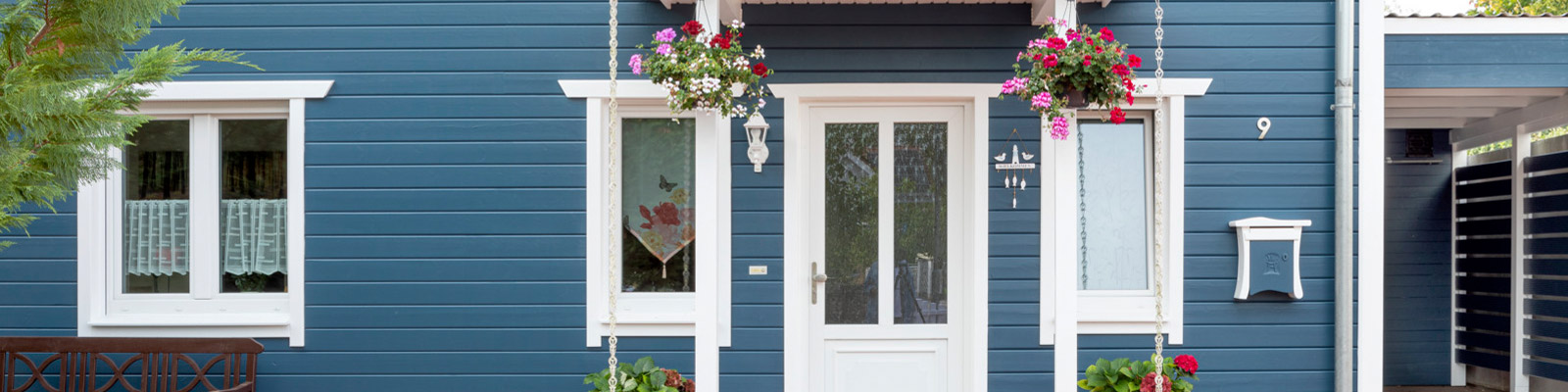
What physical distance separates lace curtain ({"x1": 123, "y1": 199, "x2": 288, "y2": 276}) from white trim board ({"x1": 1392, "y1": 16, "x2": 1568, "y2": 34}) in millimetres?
5167

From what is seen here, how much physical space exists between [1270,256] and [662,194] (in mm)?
2717

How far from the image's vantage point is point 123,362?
467cm

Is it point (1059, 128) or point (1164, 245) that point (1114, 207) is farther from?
point (1059, 128)

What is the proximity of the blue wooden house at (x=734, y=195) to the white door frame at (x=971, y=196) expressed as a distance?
0.01 metres

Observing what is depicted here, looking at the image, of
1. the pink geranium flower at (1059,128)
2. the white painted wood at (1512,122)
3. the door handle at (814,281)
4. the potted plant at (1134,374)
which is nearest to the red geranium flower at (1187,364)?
the potted plant at (1134,374)

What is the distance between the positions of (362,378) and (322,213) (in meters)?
0.76

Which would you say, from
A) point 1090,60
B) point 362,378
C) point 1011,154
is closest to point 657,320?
point 362,378

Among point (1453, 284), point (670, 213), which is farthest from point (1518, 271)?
point (670, 213)

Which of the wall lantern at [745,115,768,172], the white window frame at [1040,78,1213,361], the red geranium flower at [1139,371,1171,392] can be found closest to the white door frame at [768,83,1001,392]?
the wall lantern at [745,115,768,172]

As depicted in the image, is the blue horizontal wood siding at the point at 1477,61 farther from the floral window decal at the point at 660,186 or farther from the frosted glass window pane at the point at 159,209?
the frosted glass window pane at the point at 159,209

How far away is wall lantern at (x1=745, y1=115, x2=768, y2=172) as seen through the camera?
444cm

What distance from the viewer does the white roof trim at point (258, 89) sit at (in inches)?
181

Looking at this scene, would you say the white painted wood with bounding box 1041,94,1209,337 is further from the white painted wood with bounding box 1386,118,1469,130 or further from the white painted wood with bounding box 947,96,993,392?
the white painted wood with bounding box 1386,118,1469,130

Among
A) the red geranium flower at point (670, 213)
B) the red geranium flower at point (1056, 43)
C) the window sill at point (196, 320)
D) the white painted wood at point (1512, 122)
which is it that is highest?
the red geranium flower at point (1056, 43)
